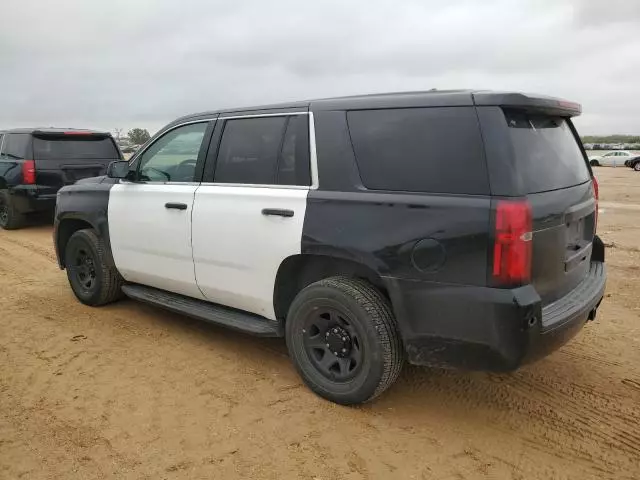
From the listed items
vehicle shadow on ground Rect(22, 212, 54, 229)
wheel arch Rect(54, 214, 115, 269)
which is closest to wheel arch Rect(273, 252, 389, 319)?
wheel arch Rect(54, 214, 115, 269)

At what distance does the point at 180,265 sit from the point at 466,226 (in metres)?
2.39

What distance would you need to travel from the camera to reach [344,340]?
10.8ft

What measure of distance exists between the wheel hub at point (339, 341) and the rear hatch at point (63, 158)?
25.1 ft

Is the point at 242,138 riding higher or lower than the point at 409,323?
higher

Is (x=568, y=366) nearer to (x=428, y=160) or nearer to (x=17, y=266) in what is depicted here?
(x=428, y=160)

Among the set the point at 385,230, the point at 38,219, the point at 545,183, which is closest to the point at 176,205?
the point at 385,230

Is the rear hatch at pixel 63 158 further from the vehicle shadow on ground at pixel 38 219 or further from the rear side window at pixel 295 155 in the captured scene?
the rear side window at pixel 295 155

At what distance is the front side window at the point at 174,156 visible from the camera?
4238 mm

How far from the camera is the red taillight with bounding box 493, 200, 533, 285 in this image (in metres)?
2.64

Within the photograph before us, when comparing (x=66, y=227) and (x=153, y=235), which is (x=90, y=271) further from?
(x=153, y=235)

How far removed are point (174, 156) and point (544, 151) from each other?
287cm

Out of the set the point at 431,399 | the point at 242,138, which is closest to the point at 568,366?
the point at 431,399

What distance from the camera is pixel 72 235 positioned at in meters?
5.30

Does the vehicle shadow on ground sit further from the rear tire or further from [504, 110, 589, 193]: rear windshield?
[504, 110, 589, 193]: rear windshield
